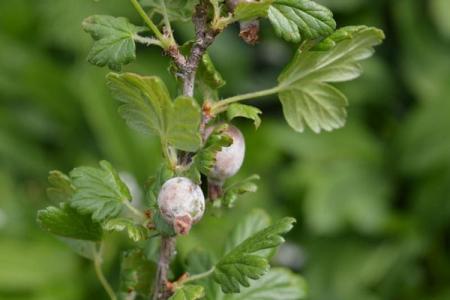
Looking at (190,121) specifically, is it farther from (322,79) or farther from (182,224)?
(322,79)

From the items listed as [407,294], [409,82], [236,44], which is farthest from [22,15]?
[407,294]

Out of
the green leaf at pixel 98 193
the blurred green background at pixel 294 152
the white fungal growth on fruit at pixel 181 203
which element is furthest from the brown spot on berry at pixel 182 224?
the blurred green background at pixel 294 152

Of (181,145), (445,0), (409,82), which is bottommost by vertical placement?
(409,82)

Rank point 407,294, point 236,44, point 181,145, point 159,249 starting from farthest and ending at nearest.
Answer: point 236,44, point 407,294, point 159,249, point 181,145

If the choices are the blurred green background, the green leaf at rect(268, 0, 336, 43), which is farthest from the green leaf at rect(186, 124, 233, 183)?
the blurred green background

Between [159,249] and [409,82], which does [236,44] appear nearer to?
[409,82]

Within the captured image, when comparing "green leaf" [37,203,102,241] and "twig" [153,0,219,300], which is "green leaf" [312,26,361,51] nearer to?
"twig" [153,0,219,300]
